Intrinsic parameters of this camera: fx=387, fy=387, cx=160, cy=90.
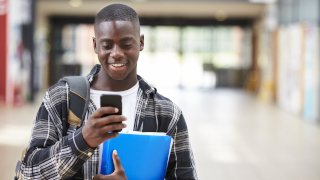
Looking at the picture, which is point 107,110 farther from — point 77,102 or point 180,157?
point 180,157

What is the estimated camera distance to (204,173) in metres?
4.38

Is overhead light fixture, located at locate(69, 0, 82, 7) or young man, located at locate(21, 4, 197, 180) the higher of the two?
overhead light fixture, located at locate(69, 0, 82, 7)

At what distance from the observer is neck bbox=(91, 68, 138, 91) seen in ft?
4.37

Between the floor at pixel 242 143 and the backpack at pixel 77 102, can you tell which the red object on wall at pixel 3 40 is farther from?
the backpack at pixel 77 102

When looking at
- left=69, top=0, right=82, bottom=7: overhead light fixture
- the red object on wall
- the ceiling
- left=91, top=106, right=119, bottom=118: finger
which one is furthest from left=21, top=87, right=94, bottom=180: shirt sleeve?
left=69, top=0, right=82, bottom=7: overhead light fixture

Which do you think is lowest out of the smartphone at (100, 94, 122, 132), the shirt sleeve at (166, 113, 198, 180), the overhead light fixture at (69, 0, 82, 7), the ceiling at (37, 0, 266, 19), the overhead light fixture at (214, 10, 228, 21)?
the shirt sleeve at (166, 113, 198, 180)

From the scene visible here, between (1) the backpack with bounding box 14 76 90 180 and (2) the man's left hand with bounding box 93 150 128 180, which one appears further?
(1) the backpack with bounding box 14 76 90 180

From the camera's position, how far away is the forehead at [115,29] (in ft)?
3.98

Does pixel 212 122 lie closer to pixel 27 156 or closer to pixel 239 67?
pixel 27 156

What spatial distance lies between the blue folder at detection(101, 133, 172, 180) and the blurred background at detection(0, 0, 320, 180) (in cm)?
300

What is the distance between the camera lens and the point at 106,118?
3.21 feet

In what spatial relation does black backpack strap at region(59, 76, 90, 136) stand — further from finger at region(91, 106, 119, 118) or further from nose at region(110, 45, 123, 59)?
finger at region(91, 106, 119, 118)

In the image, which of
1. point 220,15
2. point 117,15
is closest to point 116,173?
point 117,15

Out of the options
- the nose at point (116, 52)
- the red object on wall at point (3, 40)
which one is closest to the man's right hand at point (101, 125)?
the nose at point (116, 52)
